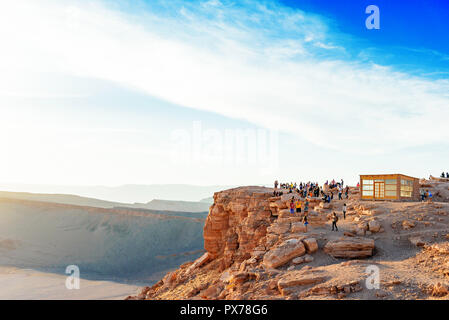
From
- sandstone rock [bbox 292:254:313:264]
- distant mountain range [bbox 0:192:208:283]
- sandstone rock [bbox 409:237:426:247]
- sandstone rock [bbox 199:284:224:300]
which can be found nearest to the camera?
sandstone rock [bbox 292:254:313:264]

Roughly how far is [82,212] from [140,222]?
1199cm

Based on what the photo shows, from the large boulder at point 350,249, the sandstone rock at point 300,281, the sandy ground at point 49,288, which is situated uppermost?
the large boulder at point 350,249

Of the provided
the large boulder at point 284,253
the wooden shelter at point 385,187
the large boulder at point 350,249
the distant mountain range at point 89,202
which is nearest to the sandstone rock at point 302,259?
the large boulder at point 284,253

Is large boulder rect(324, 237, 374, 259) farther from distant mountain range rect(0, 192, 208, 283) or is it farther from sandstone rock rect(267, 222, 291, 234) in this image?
distant mountain range rect(0, 192, 208, 283)

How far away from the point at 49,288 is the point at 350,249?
35.1 metres

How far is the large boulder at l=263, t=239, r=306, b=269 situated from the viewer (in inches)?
582

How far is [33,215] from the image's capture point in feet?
219

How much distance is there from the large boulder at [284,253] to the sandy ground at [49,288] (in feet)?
82.1

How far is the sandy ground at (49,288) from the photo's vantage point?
1401 inches

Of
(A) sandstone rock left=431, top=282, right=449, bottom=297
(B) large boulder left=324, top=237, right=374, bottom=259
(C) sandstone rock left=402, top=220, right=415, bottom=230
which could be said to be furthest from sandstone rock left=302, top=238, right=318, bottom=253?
(A) sandstone rock left=431, top=282, right=449, bottom=297

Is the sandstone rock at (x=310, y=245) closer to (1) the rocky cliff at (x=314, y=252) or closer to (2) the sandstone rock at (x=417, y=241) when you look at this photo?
(1) the rocky cliff at (x=314, y=252)

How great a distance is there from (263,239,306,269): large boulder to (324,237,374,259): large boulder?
1201mm
